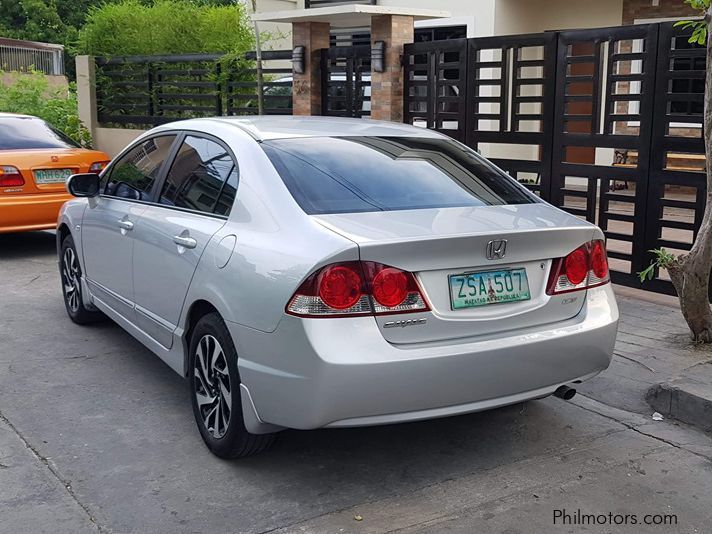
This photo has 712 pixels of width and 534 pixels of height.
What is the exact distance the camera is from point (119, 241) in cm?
537

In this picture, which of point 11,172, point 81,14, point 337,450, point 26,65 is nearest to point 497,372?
point 337,450

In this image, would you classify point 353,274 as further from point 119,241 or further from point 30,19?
point 30,19

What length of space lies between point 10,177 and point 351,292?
21.9ft

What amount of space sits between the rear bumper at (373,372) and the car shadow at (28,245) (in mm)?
6635

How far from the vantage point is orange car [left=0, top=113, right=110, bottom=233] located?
355 inches

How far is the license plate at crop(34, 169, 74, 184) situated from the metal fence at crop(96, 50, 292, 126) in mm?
3228

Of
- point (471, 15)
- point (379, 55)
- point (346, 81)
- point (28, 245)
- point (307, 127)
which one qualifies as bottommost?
point (28, 245)

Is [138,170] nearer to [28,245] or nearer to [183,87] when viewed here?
[28,245]

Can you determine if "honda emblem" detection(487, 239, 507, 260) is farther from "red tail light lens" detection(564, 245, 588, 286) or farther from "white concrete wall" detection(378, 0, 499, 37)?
"white concrete wall" detection(378, 0, 499, 37)

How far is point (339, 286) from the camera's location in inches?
138

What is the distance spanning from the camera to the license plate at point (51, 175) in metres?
9.23

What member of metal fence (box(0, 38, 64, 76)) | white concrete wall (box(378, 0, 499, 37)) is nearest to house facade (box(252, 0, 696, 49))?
white concrete wall (box(378, 0, 499, 37))

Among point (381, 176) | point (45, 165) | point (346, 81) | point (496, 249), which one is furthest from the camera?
point (346, 81)

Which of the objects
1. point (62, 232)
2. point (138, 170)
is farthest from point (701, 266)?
point (62, 232)
